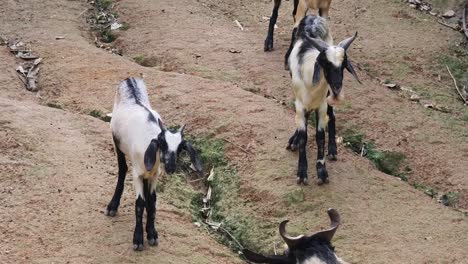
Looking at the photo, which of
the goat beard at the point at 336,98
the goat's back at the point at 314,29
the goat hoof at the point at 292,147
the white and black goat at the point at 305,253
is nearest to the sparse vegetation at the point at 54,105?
the goat hoof at the point at 292,147

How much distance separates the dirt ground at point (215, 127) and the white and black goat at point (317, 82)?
0.83 ft

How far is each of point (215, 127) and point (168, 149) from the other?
2.61m

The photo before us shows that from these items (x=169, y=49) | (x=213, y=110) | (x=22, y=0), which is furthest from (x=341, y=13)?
(x=22, y=0)

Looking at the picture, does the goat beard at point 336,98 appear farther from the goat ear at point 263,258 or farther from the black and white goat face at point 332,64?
the goat ear at point 263,258

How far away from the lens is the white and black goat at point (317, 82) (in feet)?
22.4

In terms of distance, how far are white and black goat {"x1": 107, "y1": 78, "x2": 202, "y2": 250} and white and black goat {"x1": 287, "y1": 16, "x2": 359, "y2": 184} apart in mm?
1657

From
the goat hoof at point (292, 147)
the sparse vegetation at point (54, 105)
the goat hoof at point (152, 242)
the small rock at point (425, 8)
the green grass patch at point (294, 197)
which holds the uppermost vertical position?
the goat hoof at point (152, 242)

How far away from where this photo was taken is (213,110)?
859 cm

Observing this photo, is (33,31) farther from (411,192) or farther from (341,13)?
(411,192)

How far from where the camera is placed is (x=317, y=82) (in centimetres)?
706

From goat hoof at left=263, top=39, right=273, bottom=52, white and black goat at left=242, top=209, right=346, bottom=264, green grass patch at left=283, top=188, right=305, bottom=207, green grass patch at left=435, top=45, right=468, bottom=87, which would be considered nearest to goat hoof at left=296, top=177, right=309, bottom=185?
green grass patch at left=283, top=188, right=305, bottom=207

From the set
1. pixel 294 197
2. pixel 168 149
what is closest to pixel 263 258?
pixel 168 149

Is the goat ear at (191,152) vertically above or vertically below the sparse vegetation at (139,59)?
above

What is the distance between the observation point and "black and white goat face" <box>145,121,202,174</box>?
5.69 metres
